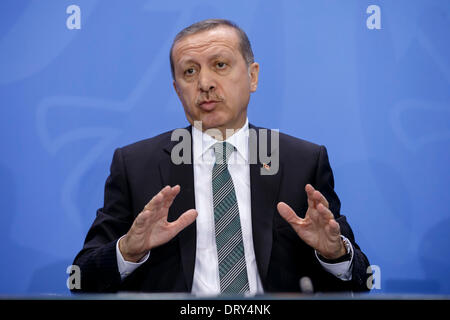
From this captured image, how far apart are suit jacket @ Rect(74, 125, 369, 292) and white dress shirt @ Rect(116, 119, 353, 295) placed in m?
0.03

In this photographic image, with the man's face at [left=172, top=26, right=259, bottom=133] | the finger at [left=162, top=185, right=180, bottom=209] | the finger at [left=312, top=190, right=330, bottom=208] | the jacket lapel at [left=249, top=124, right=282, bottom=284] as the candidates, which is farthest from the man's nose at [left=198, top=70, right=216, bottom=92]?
the finger at [left=312, top=190, right=330, bottom=208]

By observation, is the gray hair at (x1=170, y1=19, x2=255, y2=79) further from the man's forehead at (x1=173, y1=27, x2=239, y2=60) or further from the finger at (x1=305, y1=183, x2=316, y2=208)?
the finger at (x1=305, y1=183, x2=316, y2=208)

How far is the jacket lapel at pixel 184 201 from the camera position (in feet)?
5.18

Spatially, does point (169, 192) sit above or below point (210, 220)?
above

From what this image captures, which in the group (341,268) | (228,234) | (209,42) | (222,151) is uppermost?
(209,42)

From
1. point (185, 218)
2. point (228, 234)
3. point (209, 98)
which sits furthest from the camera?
point (209, 98)

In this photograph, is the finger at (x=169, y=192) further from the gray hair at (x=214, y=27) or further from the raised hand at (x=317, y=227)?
the gray hair at (x=214, y=27)

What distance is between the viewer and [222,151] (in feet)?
5.67

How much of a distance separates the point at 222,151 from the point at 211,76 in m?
0.29

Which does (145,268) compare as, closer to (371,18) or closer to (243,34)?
(243,34)

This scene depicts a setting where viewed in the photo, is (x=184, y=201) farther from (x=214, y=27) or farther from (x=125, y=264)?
(x=214, y=27)

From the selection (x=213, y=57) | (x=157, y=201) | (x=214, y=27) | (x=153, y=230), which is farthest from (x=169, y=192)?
(x=214, y=27)

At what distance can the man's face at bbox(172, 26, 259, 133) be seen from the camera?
173cm
